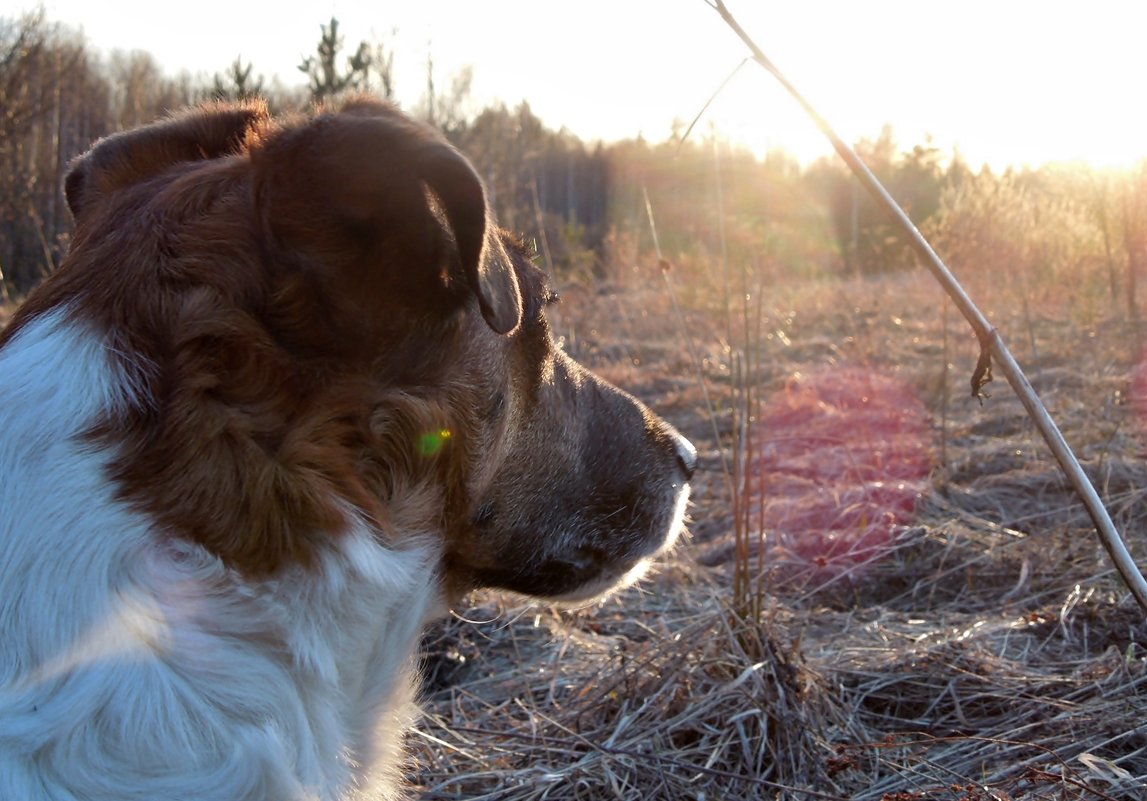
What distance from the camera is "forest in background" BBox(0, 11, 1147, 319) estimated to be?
23.8 ft

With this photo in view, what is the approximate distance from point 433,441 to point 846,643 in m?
2.14

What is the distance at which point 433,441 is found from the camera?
6.01 ft

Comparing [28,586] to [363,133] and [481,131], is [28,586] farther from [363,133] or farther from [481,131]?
[481,131]

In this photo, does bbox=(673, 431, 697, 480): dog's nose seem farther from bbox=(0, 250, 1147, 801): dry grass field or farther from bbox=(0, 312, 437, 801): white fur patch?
bbox=(0, 312, 437, 801): white fur patch

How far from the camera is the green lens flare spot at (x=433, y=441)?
1.81 m

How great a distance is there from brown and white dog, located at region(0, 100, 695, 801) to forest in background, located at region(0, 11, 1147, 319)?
0.47m

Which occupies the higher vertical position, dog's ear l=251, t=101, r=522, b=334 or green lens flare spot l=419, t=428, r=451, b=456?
dog's ear l=251, t=101, r=522, b=334

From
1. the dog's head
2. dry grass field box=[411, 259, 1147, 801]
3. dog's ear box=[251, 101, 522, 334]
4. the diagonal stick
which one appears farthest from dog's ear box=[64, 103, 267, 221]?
dry grass field box=[411, 259, 1147, 801]

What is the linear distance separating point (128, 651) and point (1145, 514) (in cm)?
425

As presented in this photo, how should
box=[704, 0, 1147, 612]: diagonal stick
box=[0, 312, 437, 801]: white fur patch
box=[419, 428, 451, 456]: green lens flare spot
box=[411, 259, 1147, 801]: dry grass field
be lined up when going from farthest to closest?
box=[411, 259, 1147, 801]: dry grass field
box=[704, 0, 1147, 612]: diagonal stick
box=[419, 428, 451, 456]: green lens flare spot
box=[0, 312, 437, 801]: white fur patch

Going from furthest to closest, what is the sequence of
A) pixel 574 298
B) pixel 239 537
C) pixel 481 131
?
pixel 481 131
pixel 574 298
pixel 239 537

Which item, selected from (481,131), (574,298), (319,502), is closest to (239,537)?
(319,502)

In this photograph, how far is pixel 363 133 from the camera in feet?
5.07

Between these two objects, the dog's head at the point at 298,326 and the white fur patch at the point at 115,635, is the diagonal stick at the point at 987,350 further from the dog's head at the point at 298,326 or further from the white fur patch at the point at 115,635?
the white fur patch at the point at 115,635
